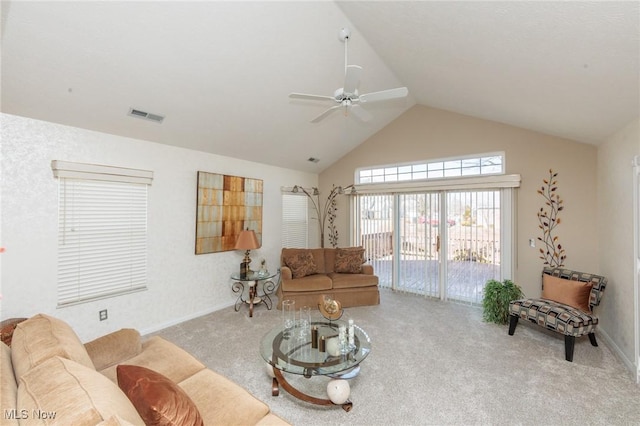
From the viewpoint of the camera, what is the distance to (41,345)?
59.5 inches

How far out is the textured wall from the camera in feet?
8.76

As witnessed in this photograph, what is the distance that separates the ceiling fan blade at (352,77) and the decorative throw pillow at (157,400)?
7.75 feet

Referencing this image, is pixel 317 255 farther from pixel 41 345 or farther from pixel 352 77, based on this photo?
pixel 41 345

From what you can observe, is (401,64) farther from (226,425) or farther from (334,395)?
(226,425)

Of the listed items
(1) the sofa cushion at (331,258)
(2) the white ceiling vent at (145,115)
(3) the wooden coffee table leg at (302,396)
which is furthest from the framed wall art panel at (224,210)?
(3) the wooden coffee table leg at (302,396)

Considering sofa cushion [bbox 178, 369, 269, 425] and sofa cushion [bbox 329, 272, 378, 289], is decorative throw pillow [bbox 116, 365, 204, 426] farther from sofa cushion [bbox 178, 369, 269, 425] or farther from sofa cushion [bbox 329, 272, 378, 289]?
sofa cushion [bbox 329, 272, 378, 289]

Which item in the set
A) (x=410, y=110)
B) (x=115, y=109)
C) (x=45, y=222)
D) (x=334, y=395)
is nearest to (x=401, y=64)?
(x=410, y=110)

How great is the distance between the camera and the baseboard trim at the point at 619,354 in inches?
101

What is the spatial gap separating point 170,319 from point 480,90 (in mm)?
5115

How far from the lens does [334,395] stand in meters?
2.15

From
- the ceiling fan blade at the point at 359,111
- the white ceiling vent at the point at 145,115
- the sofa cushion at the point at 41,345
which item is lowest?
the sofa cushion at the point at 41,345

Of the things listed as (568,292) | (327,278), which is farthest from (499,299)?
(327,278)

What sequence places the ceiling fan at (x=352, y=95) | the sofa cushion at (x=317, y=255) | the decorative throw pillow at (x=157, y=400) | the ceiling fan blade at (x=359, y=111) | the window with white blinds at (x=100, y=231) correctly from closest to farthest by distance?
1. the decorative throw pillow at (x=157, y=400)
2. the ceiling fan at (x=352, y=95)
3. the ceiling fan blade at (x=359, y=111)
4. the window with white blinds at (x=100, y=231)
5. the sofa cushion at (x=317, y=255)

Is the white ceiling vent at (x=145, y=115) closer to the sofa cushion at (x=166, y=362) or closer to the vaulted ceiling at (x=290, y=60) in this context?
the vaulted ceiling at (x=290, y=60)
